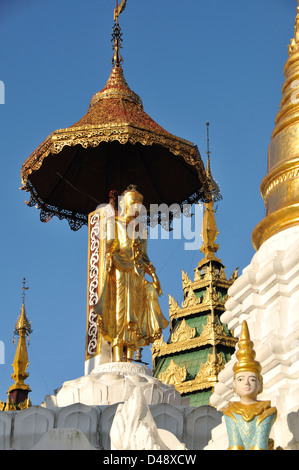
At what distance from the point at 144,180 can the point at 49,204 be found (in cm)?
165

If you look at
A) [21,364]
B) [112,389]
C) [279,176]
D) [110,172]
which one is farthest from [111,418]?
[21,364]

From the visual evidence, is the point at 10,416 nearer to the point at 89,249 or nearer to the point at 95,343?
the point at 95,343

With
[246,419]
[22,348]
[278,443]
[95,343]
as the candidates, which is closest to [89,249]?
[95,343]

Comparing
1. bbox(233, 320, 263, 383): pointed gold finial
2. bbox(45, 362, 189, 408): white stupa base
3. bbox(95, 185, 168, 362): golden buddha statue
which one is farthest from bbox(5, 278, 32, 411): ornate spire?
bbox(233, 320, 263, 383): pointed gold finial

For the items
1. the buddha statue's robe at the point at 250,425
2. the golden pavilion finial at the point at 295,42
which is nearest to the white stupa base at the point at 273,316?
the buddha statue's robe at the point at 250,425

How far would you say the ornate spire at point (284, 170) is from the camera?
43.2 ft

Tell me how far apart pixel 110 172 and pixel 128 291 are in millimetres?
3085

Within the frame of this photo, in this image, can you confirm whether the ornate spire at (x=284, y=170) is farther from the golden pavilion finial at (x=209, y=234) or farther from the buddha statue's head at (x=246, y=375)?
the golden pavilion finial at (x=209, y=234)

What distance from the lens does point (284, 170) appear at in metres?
13.5

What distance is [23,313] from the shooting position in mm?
26750

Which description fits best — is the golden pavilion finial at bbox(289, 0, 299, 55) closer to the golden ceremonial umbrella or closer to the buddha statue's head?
the golden ceremonial umbrella

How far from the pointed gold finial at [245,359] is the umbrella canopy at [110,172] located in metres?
6.63

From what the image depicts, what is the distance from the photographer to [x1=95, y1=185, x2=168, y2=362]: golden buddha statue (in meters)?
14.0

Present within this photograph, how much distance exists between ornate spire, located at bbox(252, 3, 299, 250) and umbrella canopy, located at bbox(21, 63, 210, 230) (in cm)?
174
